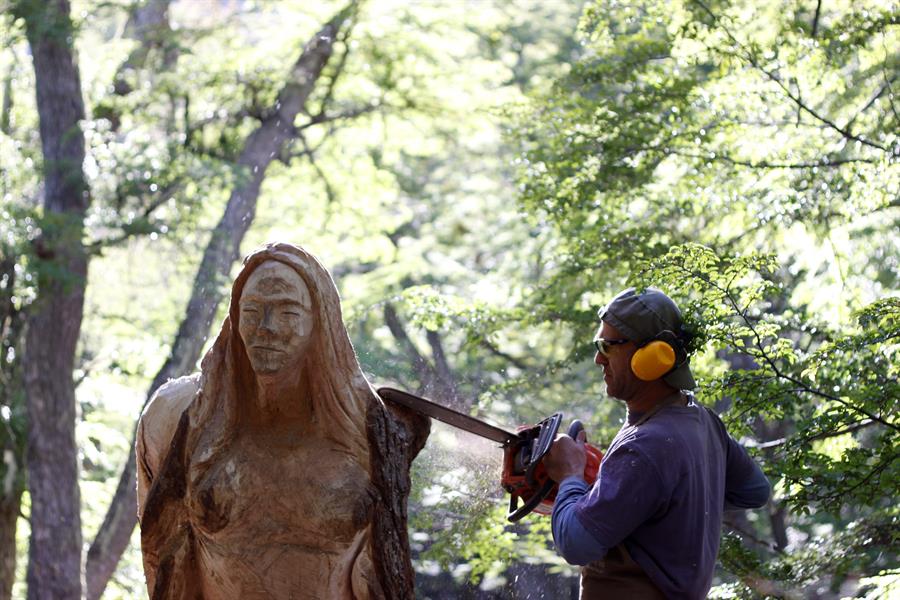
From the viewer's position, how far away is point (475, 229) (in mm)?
16984

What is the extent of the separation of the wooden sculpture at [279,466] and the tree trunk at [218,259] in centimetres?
798

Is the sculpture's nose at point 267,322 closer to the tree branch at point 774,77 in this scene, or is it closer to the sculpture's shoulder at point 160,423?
the sculpture's shoulder at point 160,423

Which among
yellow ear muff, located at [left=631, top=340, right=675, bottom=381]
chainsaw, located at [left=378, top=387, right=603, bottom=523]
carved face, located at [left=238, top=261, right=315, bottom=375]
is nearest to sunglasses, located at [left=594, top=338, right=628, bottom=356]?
yellow ear muff, located at [left=631, top=340, right=675, bottom=381]

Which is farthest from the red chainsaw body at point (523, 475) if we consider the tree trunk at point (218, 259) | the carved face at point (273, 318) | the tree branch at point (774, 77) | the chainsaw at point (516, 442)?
the tree trunk at point (218, 259)

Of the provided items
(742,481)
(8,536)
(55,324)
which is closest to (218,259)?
(55,324)

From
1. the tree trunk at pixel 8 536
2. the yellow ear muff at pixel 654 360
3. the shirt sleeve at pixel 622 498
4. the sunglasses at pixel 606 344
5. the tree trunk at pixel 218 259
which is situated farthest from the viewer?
the tree trunk at pixel 218 259

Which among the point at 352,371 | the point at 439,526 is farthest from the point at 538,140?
the point at 352,371

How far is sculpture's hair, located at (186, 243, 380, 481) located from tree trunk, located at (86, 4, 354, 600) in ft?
26.3

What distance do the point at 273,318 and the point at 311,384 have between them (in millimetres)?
254

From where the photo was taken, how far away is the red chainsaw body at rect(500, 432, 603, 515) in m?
3.81

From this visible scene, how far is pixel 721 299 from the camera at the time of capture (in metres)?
5.21

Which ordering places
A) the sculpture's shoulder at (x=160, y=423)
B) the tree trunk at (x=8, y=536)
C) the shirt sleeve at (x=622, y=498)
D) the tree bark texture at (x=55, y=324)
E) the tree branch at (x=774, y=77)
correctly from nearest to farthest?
the shirt sleeve at (x=622, y=498)
the sculpture's shoulder at (x=160, y=423)
the tree branch at (x=774, y=77)
the tree bark texture at (x=55, y=324)
the tree trunk at (x=8, y=536)

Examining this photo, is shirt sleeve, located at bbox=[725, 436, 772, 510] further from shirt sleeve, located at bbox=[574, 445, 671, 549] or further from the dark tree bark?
the dark tree bark

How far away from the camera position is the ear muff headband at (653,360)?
11.9 feet
